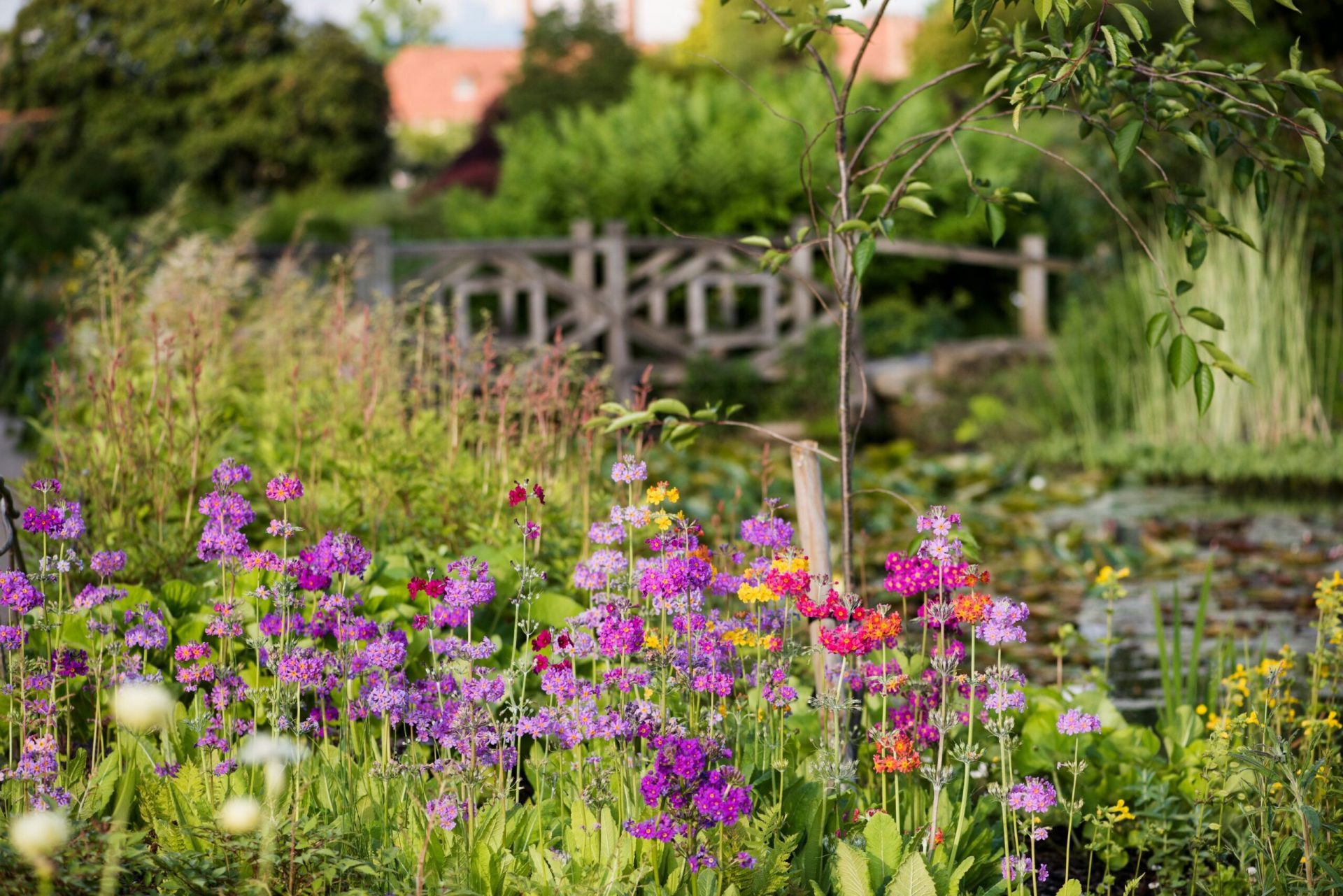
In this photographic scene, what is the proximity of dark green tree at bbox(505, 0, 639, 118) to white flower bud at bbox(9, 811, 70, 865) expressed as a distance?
17.6 metres

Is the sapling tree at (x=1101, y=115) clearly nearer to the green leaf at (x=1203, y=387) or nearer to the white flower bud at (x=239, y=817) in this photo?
the green leaf at (x=1203, y=387)

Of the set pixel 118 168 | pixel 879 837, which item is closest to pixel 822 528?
pixel 879 837

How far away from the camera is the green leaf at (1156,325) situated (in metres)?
2.29

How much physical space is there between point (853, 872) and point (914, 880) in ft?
0.31

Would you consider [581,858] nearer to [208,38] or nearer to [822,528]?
[822,528]

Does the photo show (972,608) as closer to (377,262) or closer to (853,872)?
(853,872)

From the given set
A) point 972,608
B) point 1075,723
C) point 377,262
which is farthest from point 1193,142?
point 377,262

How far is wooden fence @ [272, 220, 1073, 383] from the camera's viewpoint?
10.4 meters

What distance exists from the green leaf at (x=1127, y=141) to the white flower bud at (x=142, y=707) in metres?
1.78

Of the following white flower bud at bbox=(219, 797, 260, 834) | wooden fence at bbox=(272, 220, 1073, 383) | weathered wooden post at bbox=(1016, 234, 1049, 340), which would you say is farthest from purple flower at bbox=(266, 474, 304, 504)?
weathered wooden post at bbox=(1016, 234, 1049, 340)

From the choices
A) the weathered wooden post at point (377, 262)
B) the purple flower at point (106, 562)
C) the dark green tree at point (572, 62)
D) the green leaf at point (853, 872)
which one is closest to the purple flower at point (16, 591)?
the purple flower at point (106, 562)

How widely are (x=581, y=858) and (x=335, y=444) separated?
254 centimetres

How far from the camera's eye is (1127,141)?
2217 mm

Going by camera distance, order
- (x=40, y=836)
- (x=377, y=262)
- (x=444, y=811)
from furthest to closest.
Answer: (x=377, y=262) < (x=444, y=811) < (x=40, y=836)
